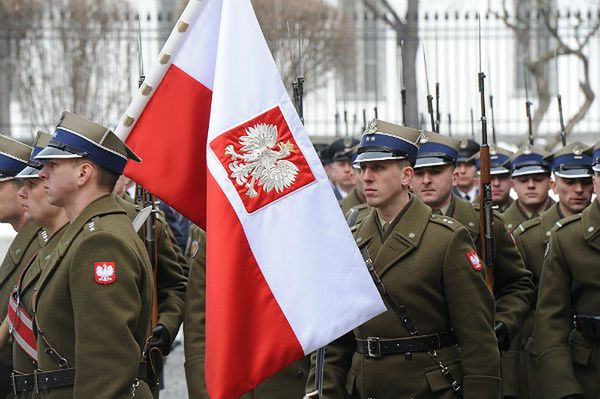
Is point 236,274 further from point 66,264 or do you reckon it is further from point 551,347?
point 551,347

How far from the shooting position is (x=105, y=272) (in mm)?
5336

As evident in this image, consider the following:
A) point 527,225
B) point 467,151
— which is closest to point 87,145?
point 527,225

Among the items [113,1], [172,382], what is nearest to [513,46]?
[113,1]

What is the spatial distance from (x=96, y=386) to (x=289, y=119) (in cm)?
132

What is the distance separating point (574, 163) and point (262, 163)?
3675 mm

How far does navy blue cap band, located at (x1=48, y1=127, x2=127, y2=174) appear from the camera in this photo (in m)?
5.61

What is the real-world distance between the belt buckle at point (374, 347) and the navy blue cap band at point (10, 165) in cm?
218

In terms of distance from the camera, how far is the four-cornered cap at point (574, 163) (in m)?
8.42

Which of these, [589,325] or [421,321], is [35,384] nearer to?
[421,321]

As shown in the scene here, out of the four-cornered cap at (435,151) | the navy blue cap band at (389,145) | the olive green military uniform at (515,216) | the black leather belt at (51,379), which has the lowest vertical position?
the black leather belt at (51,379)

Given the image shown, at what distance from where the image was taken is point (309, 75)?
23.5 metres

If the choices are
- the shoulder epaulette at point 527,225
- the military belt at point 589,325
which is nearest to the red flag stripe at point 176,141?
the military belt at point 589,325

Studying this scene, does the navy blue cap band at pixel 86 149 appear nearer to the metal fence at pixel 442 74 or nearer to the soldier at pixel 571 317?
the soldier at pixel 571 317

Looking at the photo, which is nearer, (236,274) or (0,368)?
(236,274)
